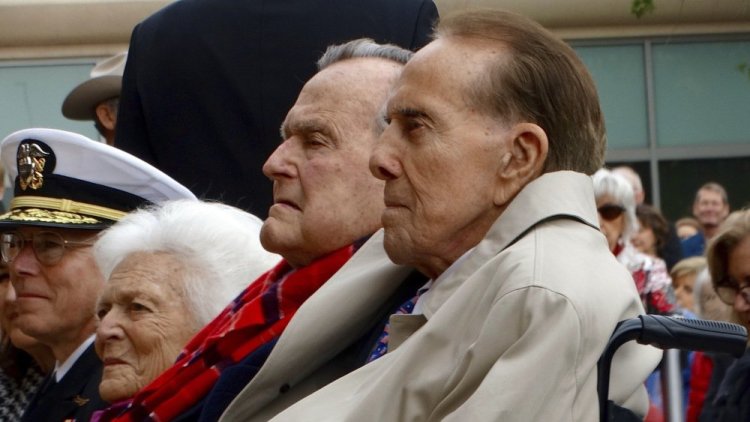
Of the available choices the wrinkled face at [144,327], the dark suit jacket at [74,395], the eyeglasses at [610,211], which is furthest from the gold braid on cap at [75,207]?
the eyeglasses at [610,211]

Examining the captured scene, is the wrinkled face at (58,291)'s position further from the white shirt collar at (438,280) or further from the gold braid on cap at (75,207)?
the white shirt collar at (438,280)

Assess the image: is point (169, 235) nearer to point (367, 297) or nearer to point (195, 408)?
point (195, 408)

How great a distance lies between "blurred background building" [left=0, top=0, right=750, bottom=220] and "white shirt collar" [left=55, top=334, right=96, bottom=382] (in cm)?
814

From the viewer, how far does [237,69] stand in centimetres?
418

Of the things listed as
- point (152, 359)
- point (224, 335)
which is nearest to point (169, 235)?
point (152, 359)

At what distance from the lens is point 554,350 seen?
2.33m

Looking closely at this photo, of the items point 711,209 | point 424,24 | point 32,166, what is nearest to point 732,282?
point 424,24

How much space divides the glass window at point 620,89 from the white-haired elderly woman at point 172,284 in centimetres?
960

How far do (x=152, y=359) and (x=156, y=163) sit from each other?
0.70 m

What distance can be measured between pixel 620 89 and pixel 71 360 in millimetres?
9410

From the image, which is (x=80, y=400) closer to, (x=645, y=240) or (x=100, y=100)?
(x=100, y=100)

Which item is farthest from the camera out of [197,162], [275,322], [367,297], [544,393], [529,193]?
[197,162]

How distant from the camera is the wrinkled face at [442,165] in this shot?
2.83m

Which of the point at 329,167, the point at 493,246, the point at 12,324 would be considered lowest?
the point at 12,324
